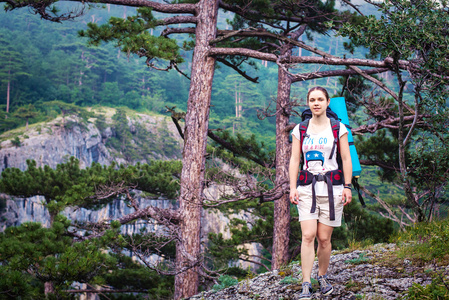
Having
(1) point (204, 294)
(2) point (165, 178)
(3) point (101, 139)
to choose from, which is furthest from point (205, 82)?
(3) point (101, 139)

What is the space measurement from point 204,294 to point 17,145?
29485 millimetres

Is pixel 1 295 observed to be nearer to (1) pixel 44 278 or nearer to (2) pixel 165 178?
(1) pixel 44 278

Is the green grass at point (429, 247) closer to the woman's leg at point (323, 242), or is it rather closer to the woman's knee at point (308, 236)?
the woman's leg at point (323, 242)

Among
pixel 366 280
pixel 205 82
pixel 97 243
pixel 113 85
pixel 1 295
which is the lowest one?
pixel 1 295

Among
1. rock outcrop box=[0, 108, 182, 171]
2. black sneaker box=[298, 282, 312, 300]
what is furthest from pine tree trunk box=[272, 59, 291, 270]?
rock outcrop box=[0, 108, 182, 171]

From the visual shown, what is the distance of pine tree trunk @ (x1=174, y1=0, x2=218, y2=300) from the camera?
20.7ft

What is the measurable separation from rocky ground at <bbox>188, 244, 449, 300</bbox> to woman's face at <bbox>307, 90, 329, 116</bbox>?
1.46 m

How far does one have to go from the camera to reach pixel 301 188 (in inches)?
113

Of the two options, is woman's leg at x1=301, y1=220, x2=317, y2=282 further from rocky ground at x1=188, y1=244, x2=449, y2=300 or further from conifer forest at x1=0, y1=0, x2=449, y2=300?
conifer forest at x1=0, y1=0, x2=449, y2=300

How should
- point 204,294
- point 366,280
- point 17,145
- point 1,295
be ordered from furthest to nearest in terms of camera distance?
point 17,145, point 1,295, point 204,294, point 366,280

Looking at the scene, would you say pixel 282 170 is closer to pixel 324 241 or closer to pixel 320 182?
pixel 324 241

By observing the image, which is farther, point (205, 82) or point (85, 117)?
point (85, 117)

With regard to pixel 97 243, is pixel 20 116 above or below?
above

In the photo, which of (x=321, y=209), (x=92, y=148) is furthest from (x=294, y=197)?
(x=92, y=148)
